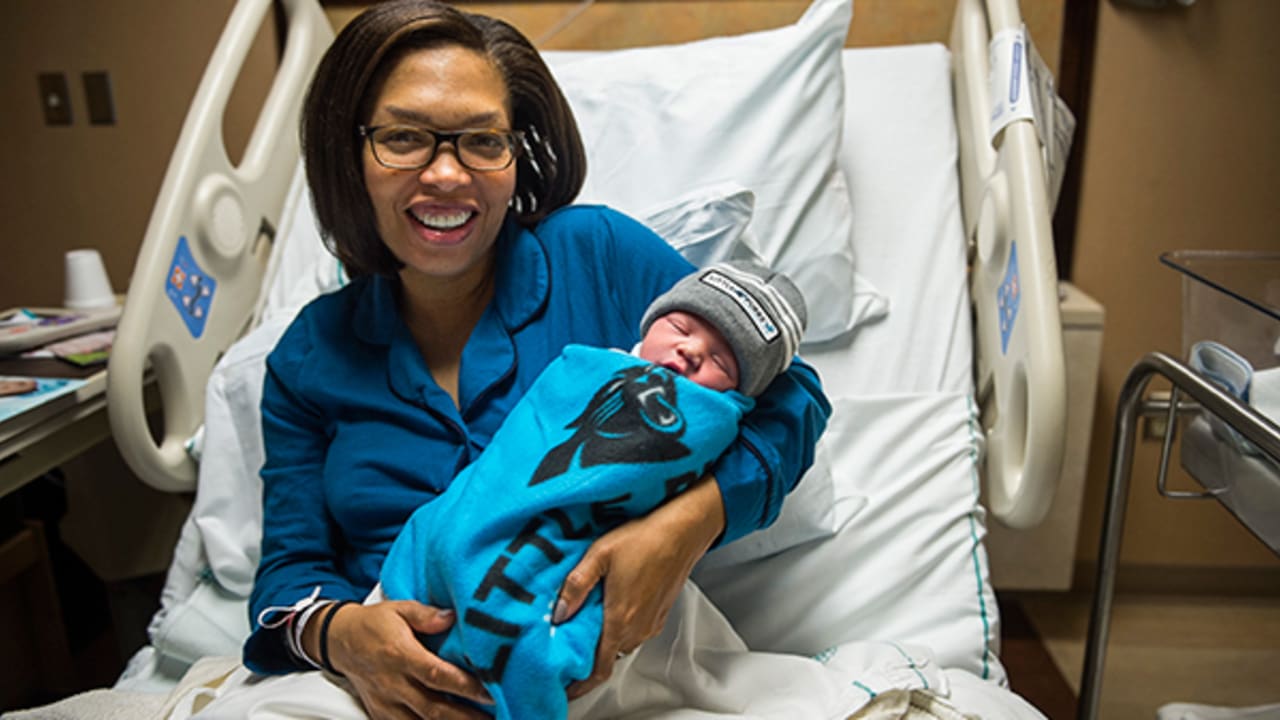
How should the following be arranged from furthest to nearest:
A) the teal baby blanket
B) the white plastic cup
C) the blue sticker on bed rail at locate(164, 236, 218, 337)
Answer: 1. the white plastic cup
2. the blue sticker on bed rail at locate(164, 236, 218, 337)
3. the teal baby blanket

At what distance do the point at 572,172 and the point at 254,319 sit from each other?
2.49ft

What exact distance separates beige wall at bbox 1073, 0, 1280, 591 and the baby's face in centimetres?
131

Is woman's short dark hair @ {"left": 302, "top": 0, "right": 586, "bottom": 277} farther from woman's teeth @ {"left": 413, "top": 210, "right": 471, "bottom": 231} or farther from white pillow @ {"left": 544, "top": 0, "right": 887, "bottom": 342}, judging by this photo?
white pillow @ {"left": 544, "top": 0, "right": 887, "bottom": 342}

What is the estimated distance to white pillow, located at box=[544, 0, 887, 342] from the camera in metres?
1.54

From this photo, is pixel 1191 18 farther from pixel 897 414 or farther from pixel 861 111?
pixel 897 414

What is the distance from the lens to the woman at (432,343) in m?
0.98

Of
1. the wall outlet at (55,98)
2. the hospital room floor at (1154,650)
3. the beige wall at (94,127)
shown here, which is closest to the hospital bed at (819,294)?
the beige wall at (94,127)

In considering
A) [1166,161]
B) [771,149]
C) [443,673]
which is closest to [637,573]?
[443,673]

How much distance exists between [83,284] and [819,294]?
1.41 metres

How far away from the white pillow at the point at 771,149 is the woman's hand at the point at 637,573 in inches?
24.0

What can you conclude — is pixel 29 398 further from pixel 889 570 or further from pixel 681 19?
pixel 681 19

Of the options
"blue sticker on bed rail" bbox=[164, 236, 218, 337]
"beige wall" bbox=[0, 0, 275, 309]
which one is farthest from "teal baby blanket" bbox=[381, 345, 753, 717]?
"beige wall" bbox=[0, 0, 275, 309]

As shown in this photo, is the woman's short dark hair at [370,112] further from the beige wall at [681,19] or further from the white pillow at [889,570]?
the beige wall at [681,19]

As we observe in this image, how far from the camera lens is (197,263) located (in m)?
1.55
